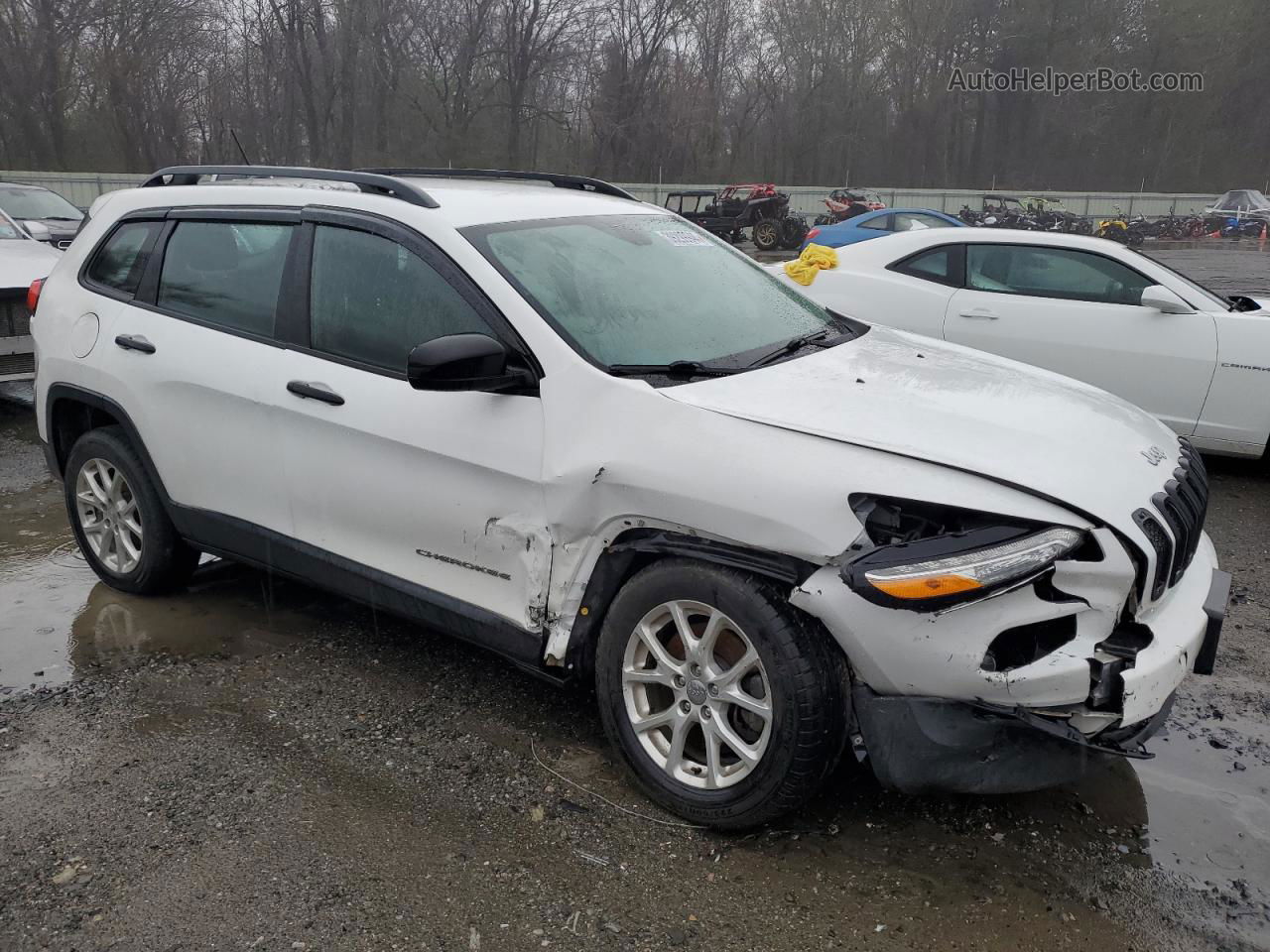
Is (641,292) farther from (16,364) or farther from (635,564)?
(16,364)

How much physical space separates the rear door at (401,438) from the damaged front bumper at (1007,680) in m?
0.99

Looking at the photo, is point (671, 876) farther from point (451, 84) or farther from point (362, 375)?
point (451, 84)

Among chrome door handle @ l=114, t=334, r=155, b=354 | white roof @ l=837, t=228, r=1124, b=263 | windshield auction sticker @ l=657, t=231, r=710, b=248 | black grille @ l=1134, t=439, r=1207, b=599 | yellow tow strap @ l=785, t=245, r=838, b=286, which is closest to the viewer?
black grille @ l=1134, t=439, r=1207, b=599

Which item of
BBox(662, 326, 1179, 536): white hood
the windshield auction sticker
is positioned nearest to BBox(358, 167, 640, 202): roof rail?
the windshield auction sticker

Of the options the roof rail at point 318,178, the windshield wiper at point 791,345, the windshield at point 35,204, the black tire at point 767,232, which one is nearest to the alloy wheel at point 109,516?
the roof rail at point 318,178

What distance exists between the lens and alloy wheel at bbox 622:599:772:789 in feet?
8.93

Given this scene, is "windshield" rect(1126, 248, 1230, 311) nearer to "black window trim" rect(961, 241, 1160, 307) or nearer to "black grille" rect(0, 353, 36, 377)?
"black window trim" rect(961, 241, 1160, 307)

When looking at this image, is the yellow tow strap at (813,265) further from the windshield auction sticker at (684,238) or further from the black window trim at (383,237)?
the black window trim at (383,237)

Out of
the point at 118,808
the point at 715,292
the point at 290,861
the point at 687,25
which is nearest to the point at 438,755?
the point at 290,861

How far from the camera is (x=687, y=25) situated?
53500 millimetres

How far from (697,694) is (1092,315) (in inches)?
196

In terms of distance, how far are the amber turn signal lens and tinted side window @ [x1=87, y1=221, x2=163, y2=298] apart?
3.43 meters

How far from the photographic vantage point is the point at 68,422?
462 centimetres

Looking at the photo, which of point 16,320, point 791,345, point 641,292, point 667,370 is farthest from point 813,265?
point 16,320
